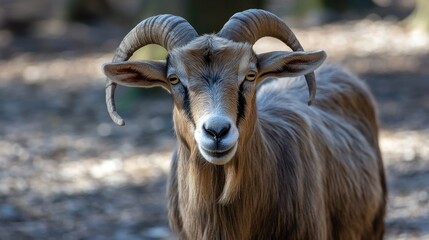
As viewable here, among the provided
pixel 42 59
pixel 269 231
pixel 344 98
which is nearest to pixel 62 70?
pixel 42 59

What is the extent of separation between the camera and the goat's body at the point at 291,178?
6512mm

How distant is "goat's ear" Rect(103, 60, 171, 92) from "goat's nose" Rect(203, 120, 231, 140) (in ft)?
2.80

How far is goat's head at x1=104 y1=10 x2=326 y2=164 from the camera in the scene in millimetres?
5848

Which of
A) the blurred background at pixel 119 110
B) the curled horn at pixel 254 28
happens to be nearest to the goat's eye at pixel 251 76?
the curled horn at pixel 254 28

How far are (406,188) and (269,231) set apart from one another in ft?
14.4

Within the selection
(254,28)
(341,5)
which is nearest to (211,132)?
(254,28)

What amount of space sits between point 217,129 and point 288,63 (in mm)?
1108

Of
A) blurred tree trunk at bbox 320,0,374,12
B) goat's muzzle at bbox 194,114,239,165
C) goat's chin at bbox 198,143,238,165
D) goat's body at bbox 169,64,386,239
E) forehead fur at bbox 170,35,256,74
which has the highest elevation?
forehead fur at bbox 170,35,256,74

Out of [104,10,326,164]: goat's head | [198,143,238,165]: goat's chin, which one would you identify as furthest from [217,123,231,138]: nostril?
[198,143,238,165]: goat's chin

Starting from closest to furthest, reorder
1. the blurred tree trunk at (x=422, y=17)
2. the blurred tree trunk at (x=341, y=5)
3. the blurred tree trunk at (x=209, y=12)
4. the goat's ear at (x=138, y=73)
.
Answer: the goat's ear at (x=138, y=73), the blurred tree trunk at (x=209, y=12), the blurred tree trunk at (x=422, y=17), the blurred tree trunk at (x=341, y=5)

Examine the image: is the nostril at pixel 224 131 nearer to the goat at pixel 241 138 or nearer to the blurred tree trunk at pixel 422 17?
the goat at pixel 241 138

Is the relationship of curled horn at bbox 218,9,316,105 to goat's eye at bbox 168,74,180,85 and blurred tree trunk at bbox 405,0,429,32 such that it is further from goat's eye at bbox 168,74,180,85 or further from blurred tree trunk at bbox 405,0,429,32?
blurred tree trunk at bbox 405,0,429,32

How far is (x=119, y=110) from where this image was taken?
15359 mm

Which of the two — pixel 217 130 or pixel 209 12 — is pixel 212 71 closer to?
pixel 217 130
